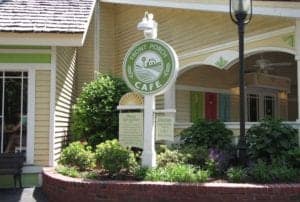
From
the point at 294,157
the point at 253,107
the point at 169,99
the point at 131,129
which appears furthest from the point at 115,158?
the point at 253,107

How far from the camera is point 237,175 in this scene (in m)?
8.73

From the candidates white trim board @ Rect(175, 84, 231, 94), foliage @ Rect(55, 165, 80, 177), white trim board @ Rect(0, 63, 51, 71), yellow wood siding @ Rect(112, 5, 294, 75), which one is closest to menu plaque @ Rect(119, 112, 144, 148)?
foliage @ Rect(55, 165, 80, 177)

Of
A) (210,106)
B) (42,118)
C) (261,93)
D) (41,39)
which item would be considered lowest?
(42,118)

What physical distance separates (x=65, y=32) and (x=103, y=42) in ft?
17.1

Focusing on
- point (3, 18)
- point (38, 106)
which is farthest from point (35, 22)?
point (38, 106)

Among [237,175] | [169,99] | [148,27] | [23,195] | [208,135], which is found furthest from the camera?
[169,99]

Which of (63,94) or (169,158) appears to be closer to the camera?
(169,158)

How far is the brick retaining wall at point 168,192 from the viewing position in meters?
8.13

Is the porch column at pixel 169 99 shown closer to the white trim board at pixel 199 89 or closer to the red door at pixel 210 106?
the white trim board at pixel 199 89

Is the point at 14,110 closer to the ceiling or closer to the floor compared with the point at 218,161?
closer to the ceiling

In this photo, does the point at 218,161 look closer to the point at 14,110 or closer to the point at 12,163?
the point at 12,163

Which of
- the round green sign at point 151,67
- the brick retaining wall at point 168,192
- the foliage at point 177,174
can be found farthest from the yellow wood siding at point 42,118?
the foliage at point 177,174

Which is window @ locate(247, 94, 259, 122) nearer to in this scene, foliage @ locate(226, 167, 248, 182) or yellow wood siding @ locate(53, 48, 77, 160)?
yellow wood siding @ locate(53, 48, 77, 160)

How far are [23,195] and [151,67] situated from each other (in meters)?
3.69
